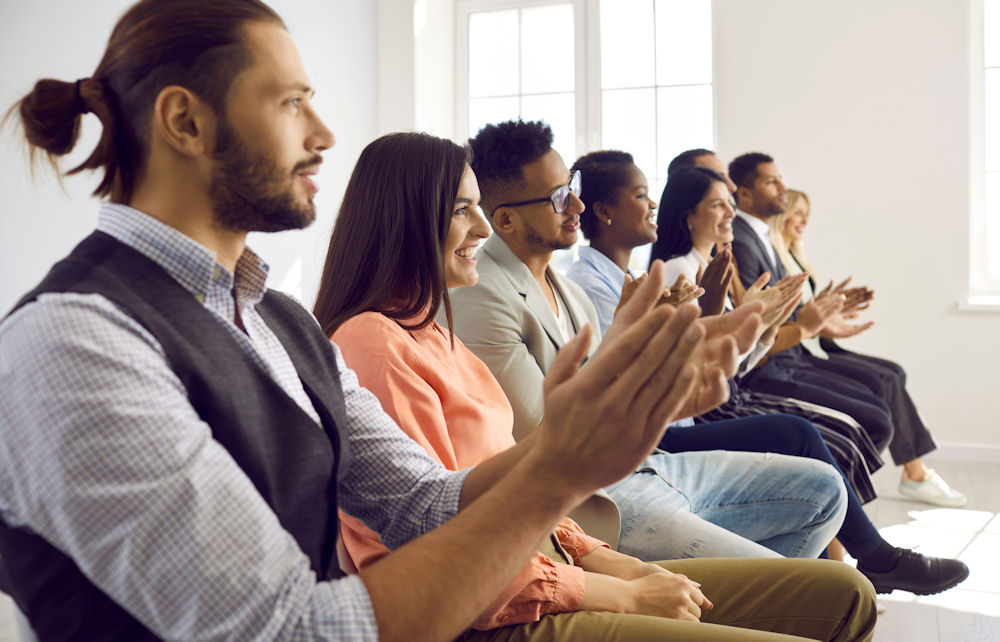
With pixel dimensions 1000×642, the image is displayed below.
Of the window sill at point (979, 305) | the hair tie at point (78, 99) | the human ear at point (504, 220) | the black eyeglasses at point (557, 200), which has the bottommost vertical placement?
the window sill at point (979, 305)

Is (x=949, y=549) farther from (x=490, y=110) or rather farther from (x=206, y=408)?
(x=490, y=110)

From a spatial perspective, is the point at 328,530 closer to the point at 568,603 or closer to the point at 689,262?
the point at 568,603

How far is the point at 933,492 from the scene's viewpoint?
3.60m

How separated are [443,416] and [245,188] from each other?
54cm

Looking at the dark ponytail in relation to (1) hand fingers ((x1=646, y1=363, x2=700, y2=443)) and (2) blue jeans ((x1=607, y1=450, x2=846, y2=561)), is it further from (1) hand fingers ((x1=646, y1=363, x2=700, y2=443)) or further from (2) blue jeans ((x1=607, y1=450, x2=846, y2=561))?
(2) blue jeans ((x1=607, y1=450, x2=846, y2=561))

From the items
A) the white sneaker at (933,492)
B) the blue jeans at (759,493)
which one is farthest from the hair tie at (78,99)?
the white sneaker at (933,492)

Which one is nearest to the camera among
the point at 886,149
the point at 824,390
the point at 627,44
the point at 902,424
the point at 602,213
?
the point at 602,213

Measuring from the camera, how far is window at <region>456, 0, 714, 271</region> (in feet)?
15.8

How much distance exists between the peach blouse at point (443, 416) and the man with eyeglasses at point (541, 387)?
289mm

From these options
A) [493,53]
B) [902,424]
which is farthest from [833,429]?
[493,53]

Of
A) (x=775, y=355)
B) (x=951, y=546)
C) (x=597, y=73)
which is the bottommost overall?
(x=951, y=546)

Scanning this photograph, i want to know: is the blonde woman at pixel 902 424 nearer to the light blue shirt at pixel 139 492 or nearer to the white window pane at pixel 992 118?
the white window pane at pixel 992 118

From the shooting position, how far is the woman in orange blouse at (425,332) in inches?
46.9

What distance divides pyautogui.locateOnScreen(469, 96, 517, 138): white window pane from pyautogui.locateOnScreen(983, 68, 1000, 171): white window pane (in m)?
2.54
